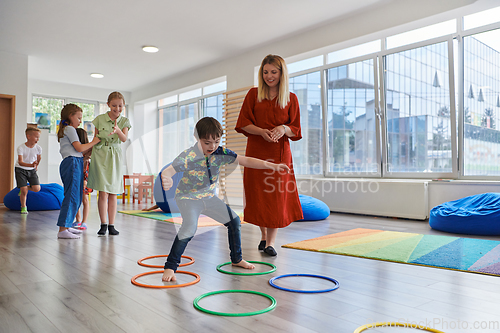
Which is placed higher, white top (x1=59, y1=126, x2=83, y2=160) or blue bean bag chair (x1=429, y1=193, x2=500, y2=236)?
white top (x1=59, y1=126, x2=83, y2=160)

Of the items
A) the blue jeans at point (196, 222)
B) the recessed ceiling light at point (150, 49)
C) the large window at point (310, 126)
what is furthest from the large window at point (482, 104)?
the recessed ceiling light at point (150, 49)

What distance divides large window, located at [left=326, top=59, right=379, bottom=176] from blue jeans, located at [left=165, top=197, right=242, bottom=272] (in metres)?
3.78

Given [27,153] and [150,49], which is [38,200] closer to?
[27,153]

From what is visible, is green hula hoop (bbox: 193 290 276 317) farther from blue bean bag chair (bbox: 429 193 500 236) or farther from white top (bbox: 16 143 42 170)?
white top (bbox: 16 143 42 170)

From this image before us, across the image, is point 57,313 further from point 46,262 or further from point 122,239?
point 122,239

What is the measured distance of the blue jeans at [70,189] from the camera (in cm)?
312

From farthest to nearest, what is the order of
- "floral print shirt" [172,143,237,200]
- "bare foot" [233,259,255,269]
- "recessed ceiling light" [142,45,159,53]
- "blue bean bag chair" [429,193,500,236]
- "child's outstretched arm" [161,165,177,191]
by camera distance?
"recessed ceiling light" [142,45,159,53]
"blue bean bag chair" [429,193,500,236]
"bare foot" [233,259,255,269]
"floral print shirt" [172,143,237,200]
"child's outstretched arm" [161,165,177,191]

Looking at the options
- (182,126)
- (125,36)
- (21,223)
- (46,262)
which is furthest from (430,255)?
(182,126)

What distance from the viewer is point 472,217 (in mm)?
3412

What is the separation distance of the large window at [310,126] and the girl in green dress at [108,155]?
11.6ft

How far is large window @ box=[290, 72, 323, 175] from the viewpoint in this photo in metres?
6.09

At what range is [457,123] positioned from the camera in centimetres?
461

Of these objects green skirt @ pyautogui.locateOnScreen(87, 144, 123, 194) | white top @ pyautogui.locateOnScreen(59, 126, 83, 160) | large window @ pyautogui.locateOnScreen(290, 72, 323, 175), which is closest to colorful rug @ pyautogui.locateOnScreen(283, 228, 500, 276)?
green skirt @ pyautogui.locateOnScreen(87, 144, 123, 194)

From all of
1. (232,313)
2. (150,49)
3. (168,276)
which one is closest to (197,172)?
(168,276)
